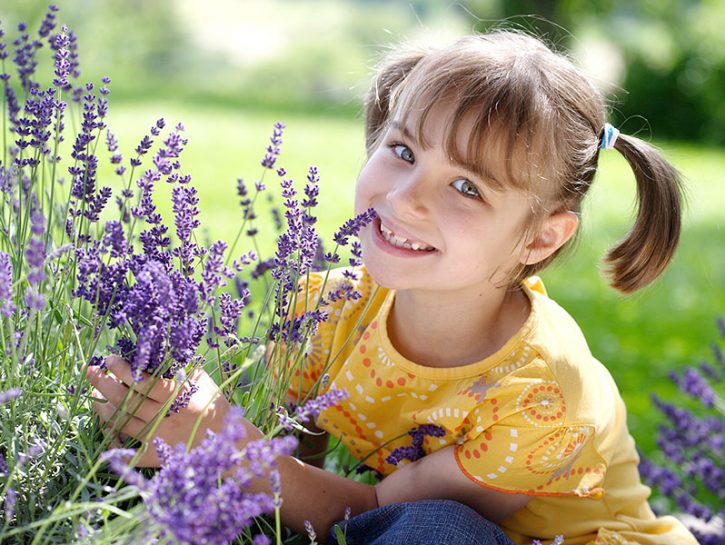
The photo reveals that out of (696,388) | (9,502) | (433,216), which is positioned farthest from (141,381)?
(696,388)

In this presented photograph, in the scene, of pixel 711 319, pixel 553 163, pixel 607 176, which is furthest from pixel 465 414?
pixel 607 176

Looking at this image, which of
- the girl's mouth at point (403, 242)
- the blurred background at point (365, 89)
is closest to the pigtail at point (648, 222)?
the blurred background at point (365, 89)

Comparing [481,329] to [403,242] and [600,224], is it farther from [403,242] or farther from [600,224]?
[600,224]

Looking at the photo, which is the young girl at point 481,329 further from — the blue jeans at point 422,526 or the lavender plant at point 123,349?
the lavender plant at point 123,349

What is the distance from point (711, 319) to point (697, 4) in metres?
11.8

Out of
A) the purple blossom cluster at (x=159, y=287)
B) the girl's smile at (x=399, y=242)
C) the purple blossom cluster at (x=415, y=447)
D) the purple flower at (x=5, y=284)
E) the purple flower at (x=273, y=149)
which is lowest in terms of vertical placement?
the purple blossom cluster at (x=415, y=447)

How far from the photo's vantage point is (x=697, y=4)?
15477 mm

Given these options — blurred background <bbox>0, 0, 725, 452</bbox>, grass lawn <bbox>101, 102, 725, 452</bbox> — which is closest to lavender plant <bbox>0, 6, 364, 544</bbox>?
blurred background <bbox>0, 0, 725, 452</bbox>

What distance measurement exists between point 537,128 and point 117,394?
3.13 feet

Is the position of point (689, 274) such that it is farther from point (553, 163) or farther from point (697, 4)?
point (697, 4)

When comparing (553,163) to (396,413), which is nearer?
(553,163)

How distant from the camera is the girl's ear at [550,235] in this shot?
2.07m

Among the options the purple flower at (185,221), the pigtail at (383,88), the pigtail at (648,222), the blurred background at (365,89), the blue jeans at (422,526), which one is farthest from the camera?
the blurred background at (365,89)

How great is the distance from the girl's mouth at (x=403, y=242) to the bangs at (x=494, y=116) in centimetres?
18
